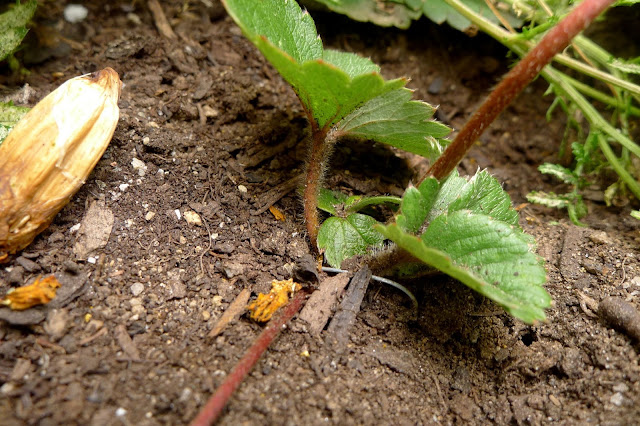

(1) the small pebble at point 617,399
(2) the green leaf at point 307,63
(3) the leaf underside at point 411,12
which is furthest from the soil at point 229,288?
(3) the leaf underside at point 411,12

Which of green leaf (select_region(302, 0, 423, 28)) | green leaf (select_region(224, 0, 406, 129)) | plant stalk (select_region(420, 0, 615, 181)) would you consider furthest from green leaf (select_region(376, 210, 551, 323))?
green leaf (select_region(302, 0, 423, 28))

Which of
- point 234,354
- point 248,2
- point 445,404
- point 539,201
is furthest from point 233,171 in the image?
point 539,201

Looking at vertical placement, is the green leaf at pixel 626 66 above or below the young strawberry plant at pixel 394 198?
above

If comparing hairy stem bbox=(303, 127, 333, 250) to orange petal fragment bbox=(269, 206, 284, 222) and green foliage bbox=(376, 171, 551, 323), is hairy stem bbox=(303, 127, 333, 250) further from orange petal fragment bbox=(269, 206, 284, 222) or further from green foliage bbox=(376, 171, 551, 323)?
green foliage bbox=(376, 171, 551, 323)

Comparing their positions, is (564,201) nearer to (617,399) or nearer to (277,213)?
(617,399)

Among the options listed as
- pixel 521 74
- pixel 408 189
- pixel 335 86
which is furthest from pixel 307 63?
pixel 521 74

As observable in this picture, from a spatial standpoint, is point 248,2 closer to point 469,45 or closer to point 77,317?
point 77,317

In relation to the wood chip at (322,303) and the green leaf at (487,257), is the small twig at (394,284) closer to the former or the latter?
the wood chip at (322,303)
